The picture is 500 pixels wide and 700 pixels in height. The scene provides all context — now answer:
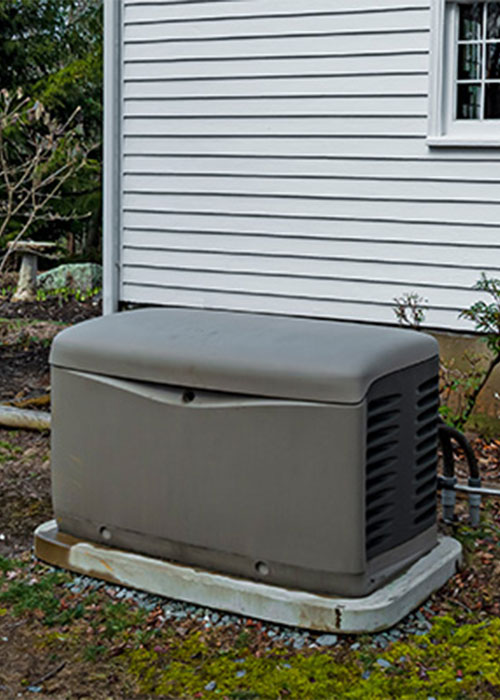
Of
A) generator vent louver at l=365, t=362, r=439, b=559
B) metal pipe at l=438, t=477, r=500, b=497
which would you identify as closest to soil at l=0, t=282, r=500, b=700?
metal pipe at l=438, t=477, r=500, b=497

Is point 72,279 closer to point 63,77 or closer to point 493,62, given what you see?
point 63,77

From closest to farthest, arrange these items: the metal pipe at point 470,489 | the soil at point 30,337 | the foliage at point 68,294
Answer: the metal pipe at point 470,489
the soil at point 30,337
the foliage at point 68,294

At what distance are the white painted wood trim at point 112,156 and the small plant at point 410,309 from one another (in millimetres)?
2581

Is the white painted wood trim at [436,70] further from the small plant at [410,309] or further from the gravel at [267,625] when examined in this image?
the gravel at [267,625]

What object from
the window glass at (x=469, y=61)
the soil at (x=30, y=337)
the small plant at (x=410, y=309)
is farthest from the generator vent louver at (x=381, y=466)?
the soil at (x=30, y=337)

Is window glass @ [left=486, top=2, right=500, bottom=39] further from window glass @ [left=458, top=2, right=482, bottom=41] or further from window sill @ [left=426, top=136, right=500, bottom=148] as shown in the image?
window sill @ [left=426, top=136, right=500, bottom=148]

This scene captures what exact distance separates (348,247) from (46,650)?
4399 mm

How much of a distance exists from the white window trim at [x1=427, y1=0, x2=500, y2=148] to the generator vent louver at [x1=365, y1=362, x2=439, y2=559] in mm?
3367

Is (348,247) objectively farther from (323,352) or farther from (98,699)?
(98,699)

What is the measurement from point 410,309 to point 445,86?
1536mm

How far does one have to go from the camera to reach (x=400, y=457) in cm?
393

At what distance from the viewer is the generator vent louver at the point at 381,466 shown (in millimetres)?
3742

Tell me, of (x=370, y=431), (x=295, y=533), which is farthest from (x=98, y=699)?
(x=370, y=431)

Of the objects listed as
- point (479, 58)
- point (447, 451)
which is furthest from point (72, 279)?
point (447, 451)
